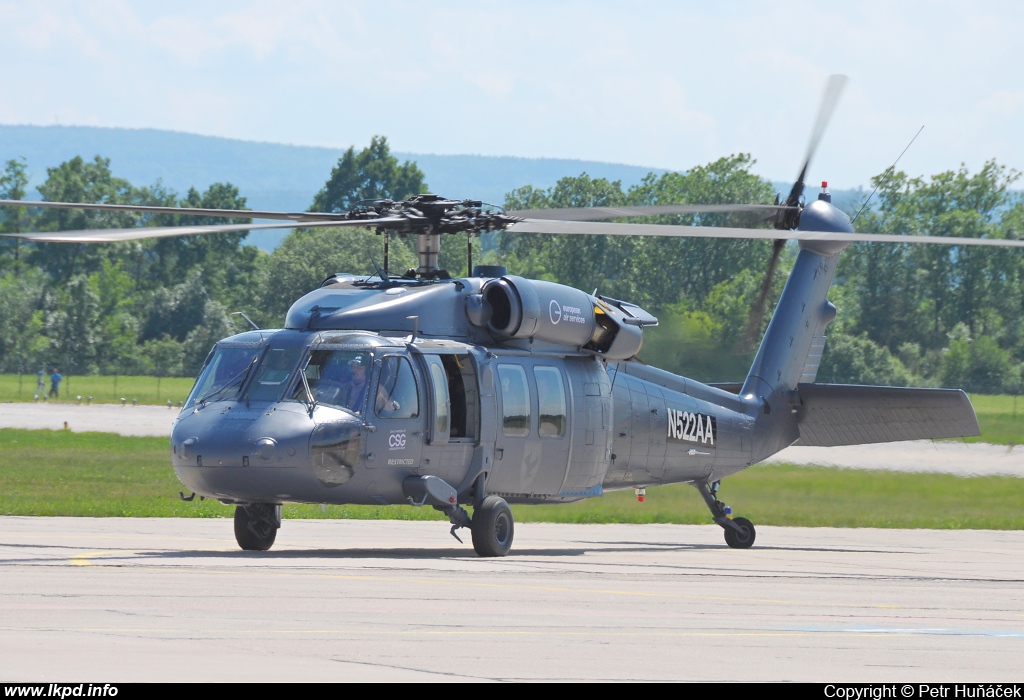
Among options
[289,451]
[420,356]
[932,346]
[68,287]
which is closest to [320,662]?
[289,451]

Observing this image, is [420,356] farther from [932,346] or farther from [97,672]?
[932,346]

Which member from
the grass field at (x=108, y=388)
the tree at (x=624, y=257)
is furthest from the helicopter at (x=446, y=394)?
the grass field at (x=108, y=388)

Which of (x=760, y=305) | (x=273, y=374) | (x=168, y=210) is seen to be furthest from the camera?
(x=760, y=305)

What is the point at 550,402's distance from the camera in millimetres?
17375

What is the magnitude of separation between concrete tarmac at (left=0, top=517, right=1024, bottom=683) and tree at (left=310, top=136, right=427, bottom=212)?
10601cm

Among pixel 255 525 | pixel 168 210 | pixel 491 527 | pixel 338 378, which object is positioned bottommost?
pixel 255 525

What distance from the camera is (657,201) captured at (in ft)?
296

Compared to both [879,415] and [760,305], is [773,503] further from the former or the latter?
[760,305]

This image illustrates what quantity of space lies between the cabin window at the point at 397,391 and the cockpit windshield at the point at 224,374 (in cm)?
134

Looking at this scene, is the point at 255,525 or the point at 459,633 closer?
the point at 459,633

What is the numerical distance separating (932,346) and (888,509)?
59443 millimetres

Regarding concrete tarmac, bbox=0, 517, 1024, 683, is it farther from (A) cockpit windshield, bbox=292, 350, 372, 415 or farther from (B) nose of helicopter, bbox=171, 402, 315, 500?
(A) cockpit windshield, bbox=292, 350, 372, 415

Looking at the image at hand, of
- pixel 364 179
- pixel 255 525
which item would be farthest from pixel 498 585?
pixel 364 179

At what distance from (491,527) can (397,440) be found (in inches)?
60.6
